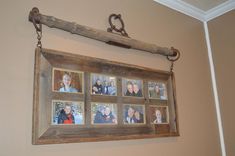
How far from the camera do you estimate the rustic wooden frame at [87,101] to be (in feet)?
3.83

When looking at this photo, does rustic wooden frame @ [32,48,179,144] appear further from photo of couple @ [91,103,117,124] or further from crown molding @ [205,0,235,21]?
crown molding @ [205,0,235,21]

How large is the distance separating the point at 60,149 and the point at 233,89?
1.46m

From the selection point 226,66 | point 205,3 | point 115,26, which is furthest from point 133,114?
point 205,3

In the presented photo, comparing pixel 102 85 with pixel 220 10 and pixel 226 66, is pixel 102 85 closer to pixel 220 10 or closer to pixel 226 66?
pixel 226 66

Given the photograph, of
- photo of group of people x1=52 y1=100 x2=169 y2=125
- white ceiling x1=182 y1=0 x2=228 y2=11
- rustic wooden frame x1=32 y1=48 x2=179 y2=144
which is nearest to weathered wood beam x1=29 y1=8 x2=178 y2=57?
rustic wooden frame x1=32 y1=48 x2=179 y2=144

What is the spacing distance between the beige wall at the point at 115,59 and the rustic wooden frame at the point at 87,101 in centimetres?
4

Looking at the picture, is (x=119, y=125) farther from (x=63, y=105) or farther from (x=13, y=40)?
(x=13, y=40)

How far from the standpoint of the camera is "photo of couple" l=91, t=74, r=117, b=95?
1377mm

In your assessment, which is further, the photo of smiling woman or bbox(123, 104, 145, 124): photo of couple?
bbox(123, 104, 145, 124): photo of couple

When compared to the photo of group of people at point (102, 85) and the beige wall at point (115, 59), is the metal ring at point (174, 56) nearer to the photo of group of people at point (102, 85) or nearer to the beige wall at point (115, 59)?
the beige wall at point (115, 59)

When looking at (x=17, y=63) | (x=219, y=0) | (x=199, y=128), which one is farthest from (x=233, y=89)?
(x=17, y=63)

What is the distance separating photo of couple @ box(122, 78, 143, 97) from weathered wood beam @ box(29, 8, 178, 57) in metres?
0.22

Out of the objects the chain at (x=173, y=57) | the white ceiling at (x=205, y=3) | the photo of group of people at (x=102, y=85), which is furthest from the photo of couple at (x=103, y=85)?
the white ceiling at (x=205, y=3)

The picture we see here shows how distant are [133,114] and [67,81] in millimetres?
467
